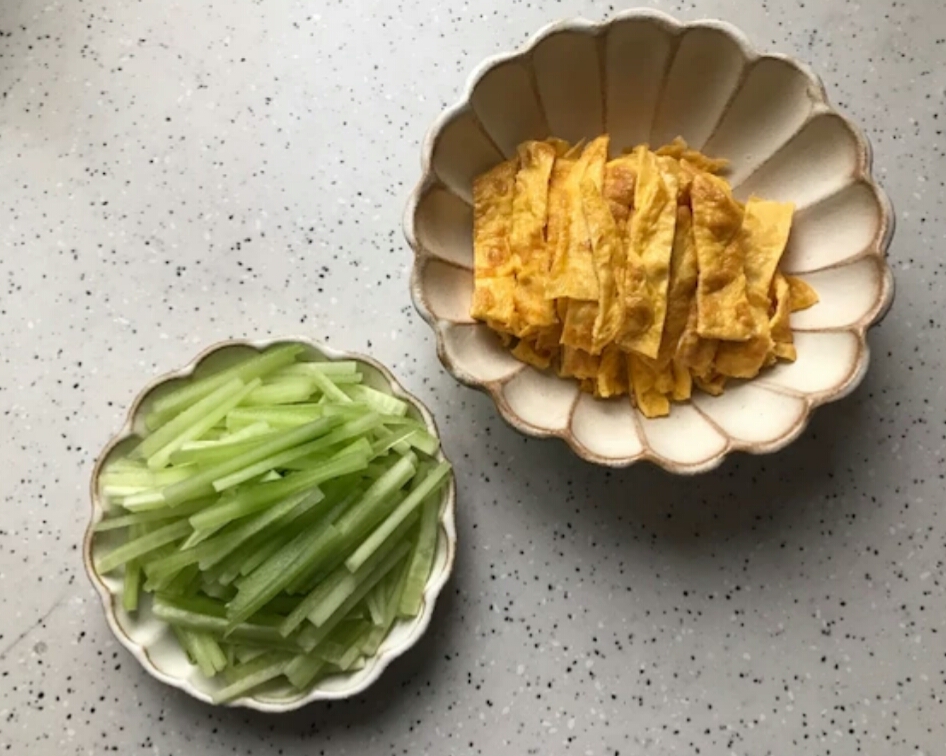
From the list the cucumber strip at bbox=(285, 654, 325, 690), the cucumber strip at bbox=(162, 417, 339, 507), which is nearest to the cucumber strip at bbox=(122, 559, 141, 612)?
the cucumber strip at bbox=(162, 417, 339, 507)

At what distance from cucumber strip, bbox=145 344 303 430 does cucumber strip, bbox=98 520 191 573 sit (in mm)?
145

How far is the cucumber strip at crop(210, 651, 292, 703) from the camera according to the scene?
142 cm

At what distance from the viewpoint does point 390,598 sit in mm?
1451

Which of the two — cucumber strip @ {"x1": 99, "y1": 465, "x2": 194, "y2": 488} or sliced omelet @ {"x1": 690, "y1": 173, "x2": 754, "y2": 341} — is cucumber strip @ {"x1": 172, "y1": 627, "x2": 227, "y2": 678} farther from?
sliced omelet @ {"x1": 690, "y1": 173, "x2": 754, "y2": 341}

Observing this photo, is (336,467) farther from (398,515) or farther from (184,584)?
(184,584)

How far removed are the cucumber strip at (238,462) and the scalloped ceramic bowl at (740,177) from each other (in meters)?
0.20

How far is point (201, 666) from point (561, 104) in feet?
3.03

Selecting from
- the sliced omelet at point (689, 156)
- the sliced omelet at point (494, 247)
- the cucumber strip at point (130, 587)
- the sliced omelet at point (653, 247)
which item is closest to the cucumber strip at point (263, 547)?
the cucumber strip at point (130, 587)

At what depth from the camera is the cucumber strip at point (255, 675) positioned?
4.65 ft

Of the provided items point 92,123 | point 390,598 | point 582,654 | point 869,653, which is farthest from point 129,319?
point 869,653

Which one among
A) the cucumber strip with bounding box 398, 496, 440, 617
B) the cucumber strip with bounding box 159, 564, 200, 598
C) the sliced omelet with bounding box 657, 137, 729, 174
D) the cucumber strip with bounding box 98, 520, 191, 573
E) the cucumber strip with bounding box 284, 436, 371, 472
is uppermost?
the sliced omelet with bounding box 657, 137, 729, 174

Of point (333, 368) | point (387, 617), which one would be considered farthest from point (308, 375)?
point (387, 617)

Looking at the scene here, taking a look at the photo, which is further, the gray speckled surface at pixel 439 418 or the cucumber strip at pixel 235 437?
the gray speckled surface at pixel 439 418

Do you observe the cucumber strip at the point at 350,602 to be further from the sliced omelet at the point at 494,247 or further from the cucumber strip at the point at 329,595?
the sliced omelet at the point at 494,247
